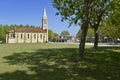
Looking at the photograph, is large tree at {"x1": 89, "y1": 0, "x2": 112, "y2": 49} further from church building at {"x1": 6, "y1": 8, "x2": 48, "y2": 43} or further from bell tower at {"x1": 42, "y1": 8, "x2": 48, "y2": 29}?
bell tower at {"x1": 42, "y1": 8, "x2": 48, "y2": 29}

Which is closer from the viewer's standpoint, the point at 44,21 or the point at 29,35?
the point at 29,35

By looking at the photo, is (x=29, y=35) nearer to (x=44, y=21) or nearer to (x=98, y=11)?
(x=44, y=21)

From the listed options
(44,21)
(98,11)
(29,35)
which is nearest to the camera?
(98,11)

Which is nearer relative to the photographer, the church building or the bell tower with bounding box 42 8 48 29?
the church building

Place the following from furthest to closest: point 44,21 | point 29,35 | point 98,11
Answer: point 44,21 → point 29,35 → point 98,11

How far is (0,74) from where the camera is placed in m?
15.6

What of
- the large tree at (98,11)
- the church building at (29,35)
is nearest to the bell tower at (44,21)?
the church building at (29,35)

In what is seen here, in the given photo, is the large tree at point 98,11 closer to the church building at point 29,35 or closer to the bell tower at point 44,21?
the church building at point 29,35

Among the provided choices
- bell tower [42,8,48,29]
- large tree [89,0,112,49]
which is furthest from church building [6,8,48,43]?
large tree [89,0,112,49]

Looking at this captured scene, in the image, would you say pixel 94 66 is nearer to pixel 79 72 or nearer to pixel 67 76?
pixel 79 72

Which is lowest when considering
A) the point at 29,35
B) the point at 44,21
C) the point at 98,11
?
the point at 29,35

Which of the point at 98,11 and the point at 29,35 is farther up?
the point at 98,11

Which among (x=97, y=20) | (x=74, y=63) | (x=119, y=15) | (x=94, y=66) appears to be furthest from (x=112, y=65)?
(x=97, y=20)

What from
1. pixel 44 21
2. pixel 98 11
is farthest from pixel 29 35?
pixel 98 11
